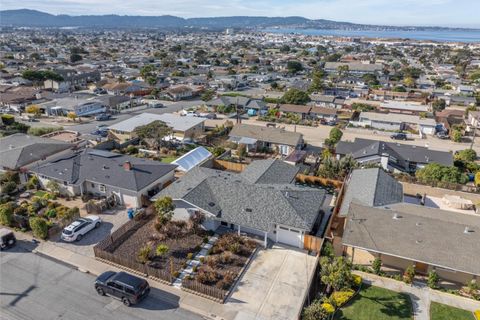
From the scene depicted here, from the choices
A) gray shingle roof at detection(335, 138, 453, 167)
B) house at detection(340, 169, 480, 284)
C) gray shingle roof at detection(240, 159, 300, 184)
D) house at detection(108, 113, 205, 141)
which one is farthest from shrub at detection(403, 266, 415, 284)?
house at detection(108, 113, 205, 141)

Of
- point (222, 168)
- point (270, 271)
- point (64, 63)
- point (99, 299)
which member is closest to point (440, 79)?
point (222, 168)

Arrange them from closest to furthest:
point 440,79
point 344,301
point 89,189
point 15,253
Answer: point 344,301, point 15,253, point 89,189, point 440,79

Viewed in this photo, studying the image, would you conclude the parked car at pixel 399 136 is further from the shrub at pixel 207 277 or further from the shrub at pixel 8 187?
the shrub at pixel 8 187

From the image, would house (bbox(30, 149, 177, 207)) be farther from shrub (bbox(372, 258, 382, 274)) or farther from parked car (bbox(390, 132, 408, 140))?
parked car (bbox(390, 132, 408, 140))

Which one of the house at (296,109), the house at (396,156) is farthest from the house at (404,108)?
the house at (396,156)

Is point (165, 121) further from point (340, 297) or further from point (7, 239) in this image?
point (340, 297)

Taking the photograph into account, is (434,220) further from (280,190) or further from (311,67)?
(311,67)

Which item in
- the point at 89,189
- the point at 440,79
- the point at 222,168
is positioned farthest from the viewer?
the point at 440,79
